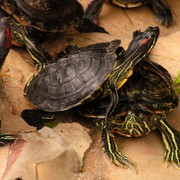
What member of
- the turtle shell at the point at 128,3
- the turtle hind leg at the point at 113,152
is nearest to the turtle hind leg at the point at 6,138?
the turtle hind leg at the point at 113,152

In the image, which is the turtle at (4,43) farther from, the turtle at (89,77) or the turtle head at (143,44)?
the turtle head at (143,44)

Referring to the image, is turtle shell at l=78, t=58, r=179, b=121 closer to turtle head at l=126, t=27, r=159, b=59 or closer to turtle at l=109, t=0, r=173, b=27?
turtle head at l=126, t=27, r=159, b=59

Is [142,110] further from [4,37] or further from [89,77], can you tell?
[4,37]

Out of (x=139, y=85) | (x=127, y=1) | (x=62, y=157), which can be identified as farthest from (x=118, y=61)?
(x=127, y=1)

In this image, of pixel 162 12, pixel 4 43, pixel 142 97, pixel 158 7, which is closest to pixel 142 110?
pixel 142 97

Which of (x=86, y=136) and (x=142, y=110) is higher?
(x=142, y=110)

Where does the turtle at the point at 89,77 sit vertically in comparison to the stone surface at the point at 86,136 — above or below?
above
